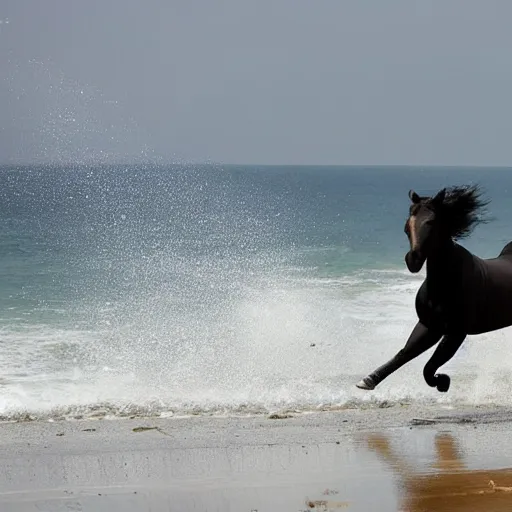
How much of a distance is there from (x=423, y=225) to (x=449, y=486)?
6.88ft

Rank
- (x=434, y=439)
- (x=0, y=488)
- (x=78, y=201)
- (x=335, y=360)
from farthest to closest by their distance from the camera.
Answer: (x=78, y=201) → (x=335, y=360) → (x=434, y=439) → (x=0, y=488)

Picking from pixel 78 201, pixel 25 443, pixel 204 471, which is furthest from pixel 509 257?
pixel 78 201

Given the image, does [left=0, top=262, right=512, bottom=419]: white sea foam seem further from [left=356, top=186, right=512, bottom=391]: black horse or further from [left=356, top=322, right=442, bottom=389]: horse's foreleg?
[left=356, top=186, right=512, bottom=391]: black horse

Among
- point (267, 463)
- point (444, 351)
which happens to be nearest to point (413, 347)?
point (444, 351)

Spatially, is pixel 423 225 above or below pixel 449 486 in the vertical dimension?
above

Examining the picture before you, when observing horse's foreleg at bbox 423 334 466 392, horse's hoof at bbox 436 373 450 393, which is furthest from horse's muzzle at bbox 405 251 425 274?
horse's hoof at bbox 436 373 450 393

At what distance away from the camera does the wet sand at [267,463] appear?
6.51m

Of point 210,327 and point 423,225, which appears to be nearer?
point 423,225

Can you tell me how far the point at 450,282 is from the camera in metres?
8.48

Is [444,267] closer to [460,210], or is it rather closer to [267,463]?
[460,210]

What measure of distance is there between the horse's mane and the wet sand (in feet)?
4.65

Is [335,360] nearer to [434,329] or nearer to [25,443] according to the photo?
[434,329]

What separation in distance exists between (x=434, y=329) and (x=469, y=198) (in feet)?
3.21

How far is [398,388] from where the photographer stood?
417 inches
